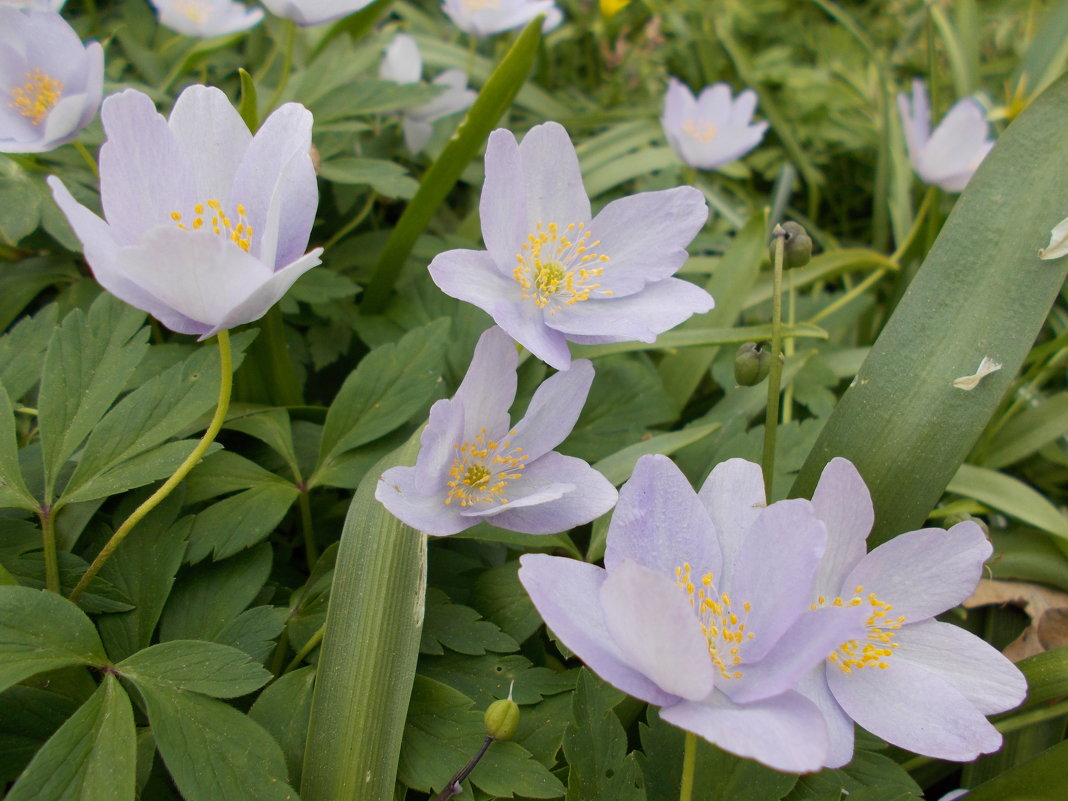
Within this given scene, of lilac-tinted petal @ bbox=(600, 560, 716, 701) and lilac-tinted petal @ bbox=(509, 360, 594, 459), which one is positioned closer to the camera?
lilac-tinted petal @ bbox=(600, 560, 716, 701)

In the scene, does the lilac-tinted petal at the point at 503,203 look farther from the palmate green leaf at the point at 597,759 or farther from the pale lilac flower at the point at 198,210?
the palmate green leaf at the point at 597,759

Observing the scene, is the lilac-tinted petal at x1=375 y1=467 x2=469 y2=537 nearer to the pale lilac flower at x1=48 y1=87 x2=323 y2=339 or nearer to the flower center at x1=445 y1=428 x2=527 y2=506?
the flower center at x1=445 y1=428 x2=527 y2=506

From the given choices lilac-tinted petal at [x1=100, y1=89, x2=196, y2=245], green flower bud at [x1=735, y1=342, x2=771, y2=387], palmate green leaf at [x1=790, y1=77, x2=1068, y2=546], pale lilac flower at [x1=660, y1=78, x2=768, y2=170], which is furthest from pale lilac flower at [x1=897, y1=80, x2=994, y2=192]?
lilac-tinted petal at [x1=100, y1=89, x2=196, y2=245]

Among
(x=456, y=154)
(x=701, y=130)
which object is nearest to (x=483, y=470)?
(x=456, y=154)

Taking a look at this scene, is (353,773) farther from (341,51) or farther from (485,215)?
(341,51)

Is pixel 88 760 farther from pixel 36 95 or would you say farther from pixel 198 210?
pixel 36 95

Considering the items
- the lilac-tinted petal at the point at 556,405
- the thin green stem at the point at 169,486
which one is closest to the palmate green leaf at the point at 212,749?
the thin green stem at the point at 169,486
